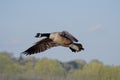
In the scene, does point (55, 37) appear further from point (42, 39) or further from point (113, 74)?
point (113, 74)

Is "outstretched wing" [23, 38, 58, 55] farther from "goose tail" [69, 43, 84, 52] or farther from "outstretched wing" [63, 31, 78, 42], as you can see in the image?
"outstretched wing" [63, 31, 78, 42]

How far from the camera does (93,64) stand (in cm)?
11362

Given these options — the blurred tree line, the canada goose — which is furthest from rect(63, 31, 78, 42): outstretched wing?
the blurred tree line

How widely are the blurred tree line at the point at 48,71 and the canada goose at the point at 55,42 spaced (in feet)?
250

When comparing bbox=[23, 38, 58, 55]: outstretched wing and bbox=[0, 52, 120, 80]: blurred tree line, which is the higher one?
bbox=[0, 52, 120, 80]: blurred tree line

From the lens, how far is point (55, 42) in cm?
1479

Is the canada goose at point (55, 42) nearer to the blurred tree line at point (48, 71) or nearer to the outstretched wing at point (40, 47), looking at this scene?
the outstretched wing at point (40, 47)

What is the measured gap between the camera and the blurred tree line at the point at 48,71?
3925 inches

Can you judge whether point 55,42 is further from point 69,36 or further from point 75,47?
point 69,36

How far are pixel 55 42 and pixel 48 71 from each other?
96.4m

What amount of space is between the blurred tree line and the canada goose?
76.3 meters

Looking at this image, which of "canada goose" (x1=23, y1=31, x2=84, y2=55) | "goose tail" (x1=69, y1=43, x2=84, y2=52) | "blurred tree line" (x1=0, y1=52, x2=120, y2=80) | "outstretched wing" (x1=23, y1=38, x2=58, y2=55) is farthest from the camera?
"blurred tree line" (x1=0, y1=52, x2=120, y2=80)

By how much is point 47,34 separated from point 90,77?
84548 mm

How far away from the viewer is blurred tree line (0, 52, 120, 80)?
99700mm
